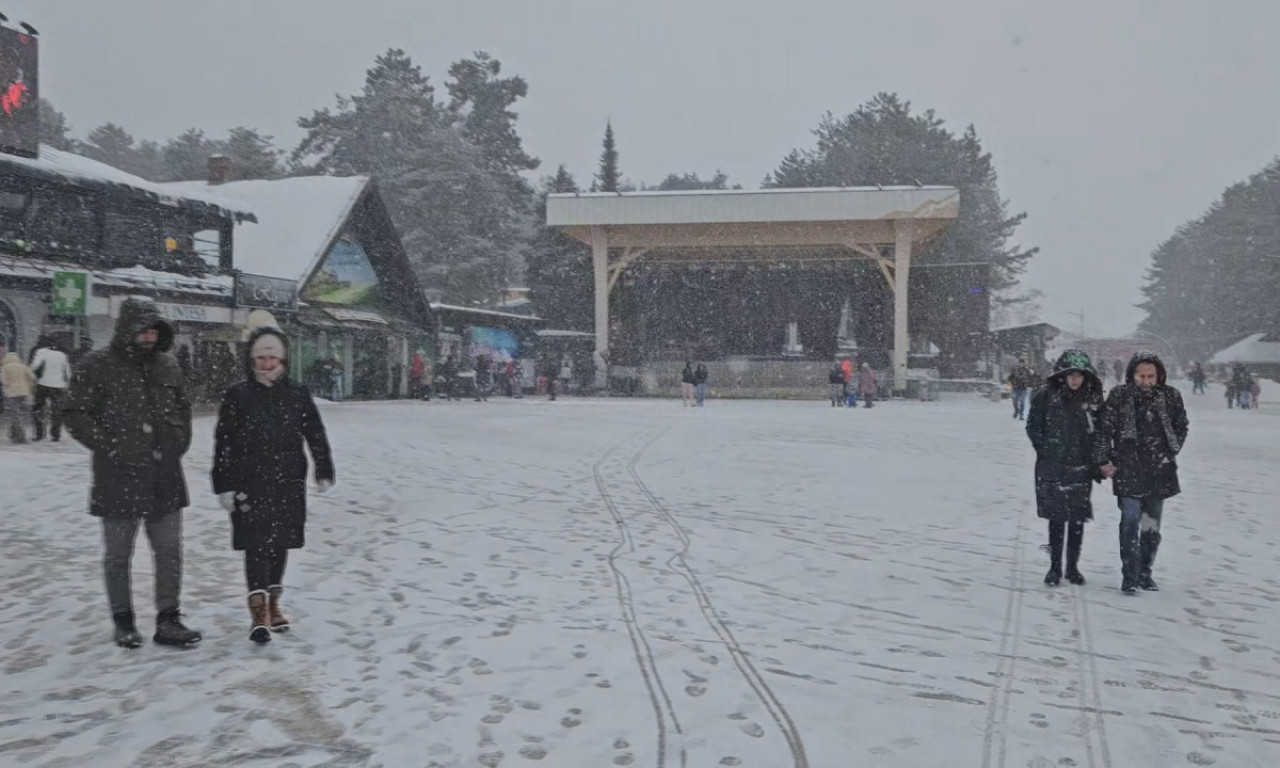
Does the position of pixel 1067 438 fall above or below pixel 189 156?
below

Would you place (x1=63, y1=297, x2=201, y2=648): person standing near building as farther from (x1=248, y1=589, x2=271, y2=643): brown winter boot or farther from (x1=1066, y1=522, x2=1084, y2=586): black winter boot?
(x1=1066, y1=522, x2=1084, y2=586): black winter boot

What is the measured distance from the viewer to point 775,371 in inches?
1315

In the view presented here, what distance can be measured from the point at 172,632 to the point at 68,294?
45.1 feet

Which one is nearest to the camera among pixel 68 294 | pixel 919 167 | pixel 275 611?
pixel 275 611

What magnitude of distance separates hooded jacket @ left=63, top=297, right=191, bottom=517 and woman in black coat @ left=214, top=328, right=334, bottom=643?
9.9 inches

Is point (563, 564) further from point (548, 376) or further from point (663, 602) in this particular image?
point (548, 376)

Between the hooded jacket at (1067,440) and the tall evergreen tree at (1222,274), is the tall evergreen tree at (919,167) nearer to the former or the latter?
the tall evergreen tree at (1222,274)

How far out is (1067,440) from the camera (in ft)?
19.5

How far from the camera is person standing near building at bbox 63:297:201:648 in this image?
4430mm

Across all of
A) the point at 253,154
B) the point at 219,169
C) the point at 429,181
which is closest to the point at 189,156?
the point at 253,154

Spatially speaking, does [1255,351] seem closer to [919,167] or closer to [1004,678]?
[919,167]

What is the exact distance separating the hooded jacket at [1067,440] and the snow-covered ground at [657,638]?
0.57 metres

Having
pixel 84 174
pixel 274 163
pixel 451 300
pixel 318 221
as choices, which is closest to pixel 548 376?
pixel 318 221

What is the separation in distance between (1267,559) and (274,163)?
54.9 meters
